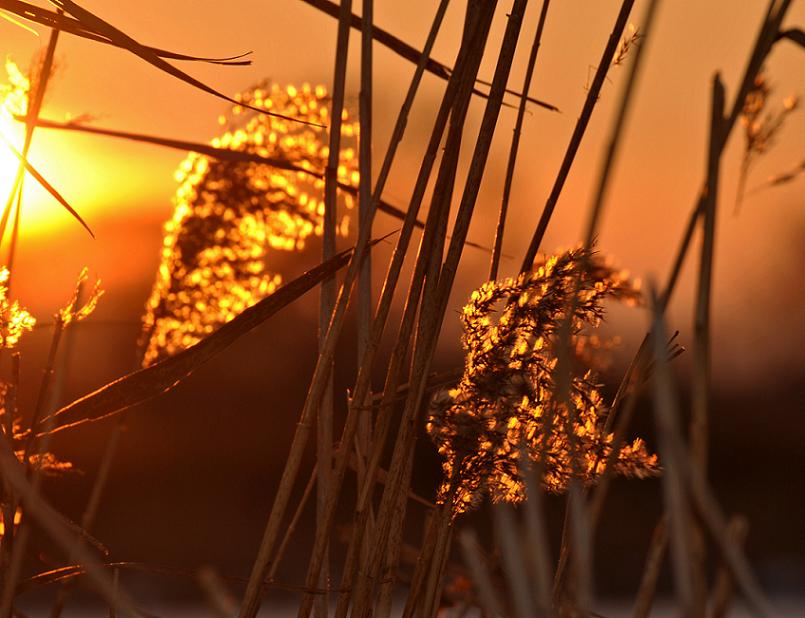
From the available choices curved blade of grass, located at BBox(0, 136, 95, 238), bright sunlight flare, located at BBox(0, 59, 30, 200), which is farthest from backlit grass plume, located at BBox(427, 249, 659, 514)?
bright sunlight flare, located at BBox(0, 59, 30, 200)

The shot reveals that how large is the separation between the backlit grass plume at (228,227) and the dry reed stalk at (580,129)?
2.58 ft

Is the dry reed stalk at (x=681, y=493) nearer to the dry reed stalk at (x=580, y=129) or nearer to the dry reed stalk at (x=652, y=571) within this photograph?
the dry reed stalk at (x=652, y=571)

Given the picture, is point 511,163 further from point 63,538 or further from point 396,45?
point 63,538

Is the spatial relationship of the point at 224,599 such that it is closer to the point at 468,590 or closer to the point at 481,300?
the point at 481,300

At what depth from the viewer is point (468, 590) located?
1.46 m

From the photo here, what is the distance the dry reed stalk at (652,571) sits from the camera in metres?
0.81

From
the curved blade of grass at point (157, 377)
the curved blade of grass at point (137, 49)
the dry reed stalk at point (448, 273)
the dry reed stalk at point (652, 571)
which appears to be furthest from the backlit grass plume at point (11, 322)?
the dry reed stalk at point (652, 571)

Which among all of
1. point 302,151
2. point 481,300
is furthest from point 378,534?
point 302,151

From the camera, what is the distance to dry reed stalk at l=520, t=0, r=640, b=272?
3.24 ft

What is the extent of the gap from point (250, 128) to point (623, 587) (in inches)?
191

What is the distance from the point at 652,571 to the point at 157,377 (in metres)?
0.48

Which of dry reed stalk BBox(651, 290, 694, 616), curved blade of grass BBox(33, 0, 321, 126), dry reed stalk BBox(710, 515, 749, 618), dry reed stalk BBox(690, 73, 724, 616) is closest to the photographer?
dry reed stalk BBox(651, 290, 694, 616)

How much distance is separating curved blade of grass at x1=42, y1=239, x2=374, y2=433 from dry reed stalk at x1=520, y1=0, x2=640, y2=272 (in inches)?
9.9

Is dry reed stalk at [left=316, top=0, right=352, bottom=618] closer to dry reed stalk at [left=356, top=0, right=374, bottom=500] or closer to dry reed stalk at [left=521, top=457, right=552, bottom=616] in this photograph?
dry reed stalk at [left=356, top=0, right=374, bottom=500]
